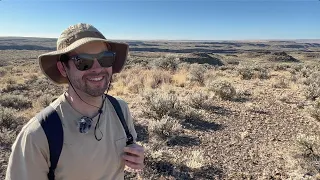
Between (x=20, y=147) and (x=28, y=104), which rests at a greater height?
(x=20, y=147)

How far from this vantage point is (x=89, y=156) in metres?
1.59

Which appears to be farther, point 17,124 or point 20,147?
point 17,124

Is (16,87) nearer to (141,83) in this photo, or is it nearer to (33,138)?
(141,83)

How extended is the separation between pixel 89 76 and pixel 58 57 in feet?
0.90

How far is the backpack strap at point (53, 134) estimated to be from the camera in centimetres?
146

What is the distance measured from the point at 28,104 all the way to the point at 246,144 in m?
6.98

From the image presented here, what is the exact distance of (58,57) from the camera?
1850 mm

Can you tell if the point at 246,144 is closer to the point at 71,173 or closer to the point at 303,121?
the point at 303,121

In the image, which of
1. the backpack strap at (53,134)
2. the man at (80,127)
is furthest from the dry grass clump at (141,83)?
the backpack strap at (53,134)

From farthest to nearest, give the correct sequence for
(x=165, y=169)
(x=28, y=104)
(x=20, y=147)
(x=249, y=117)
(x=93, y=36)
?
(x=28, y=104), (x=249, y=117), (x=165, y=169), (x=93, y=36), (x=20, y=147)

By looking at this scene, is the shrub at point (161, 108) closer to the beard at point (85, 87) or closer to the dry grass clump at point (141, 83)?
the dry grass clump at point (141, 83)

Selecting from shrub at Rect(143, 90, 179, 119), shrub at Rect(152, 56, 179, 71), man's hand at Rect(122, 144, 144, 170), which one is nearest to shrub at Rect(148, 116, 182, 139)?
shrub at Rect(143, 90, 179, 119)

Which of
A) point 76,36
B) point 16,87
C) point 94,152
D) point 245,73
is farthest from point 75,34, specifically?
point 16,87

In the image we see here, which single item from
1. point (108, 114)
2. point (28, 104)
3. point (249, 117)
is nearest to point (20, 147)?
point (108, 114)
